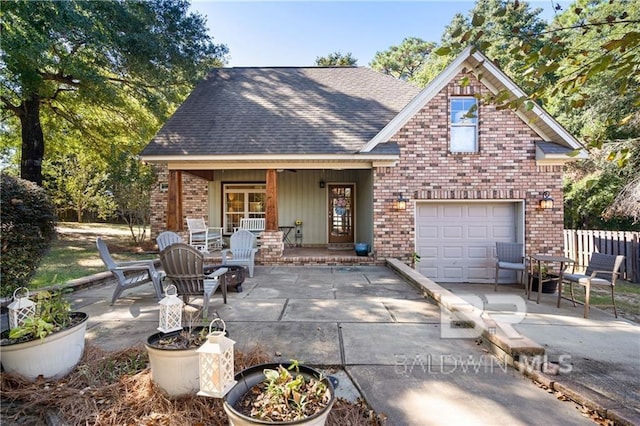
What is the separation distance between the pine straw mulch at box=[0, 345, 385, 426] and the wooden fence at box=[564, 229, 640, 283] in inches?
429

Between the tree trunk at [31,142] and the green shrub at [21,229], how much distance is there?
8.94 metres

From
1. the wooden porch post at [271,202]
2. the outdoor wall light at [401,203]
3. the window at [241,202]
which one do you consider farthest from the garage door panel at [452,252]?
the window at [241,202]

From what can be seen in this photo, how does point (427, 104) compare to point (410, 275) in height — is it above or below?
above

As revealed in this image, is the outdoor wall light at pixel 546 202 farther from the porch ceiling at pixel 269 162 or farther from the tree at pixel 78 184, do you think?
the tree at pixel 78 184

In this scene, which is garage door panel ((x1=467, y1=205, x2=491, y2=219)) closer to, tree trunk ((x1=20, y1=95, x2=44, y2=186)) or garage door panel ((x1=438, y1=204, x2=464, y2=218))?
garage door panel ((x1=438, y1=204, x2=464, y2=218))

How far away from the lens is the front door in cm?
1199

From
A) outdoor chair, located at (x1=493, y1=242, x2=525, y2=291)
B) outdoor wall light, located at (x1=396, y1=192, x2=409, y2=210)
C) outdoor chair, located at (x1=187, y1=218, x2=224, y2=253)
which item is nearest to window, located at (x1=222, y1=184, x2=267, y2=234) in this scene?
outdoor chair, located at (x1=187, y1=218, x2=224, y2=253)

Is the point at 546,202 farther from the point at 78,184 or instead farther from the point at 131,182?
the point at 78,184

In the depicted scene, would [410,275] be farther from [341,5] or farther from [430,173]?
[341,5]

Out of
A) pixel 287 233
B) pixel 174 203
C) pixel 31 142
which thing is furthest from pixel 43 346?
pixel 31 142

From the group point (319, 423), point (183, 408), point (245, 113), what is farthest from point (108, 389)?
point (245, 113)

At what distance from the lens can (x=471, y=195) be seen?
8492 mm

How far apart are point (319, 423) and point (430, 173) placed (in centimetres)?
792

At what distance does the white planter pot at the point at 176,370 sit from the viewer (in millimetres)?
2291
